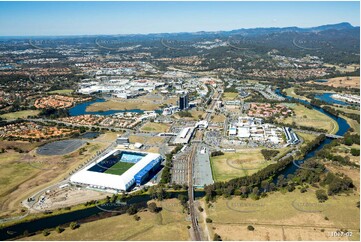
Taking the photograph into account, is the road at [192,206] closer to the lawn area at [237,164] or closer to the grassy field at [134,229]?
the grassy field at [134,229]

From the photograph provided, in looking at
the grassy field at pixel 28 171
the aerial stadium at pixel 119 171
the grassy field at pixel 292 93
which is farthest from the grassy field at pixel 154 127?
the grassy field at pixel 292 93

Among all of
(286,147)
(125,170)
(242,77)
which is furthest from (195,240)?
(242,77)

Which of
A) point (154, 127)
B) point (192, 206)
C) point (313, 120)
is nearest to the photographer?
point (192, 206)

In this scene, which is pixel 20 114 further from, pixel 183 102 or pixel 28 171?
pixel 183 102

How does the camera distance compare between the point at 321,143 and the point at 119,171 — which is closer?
the point at 119,171

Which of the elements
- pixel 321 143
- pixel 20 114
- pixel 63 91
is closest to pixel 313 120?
pixel 321 143

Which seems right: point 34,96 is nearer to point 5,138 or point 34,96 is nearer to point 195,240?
point 5,138
